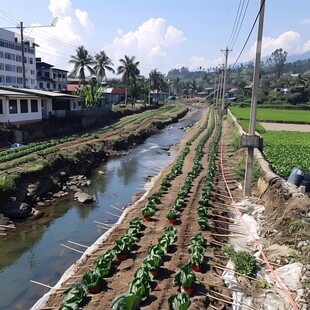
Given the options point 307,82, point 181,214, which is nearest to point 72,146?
point 181,214

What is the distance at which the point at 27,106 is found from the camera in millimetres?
34062

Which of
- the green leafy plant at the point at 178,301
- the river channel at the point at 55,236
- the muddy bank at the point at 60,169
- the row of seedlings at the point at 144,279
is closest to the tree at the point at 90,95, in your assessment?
the muddy bank at the point at 60,169

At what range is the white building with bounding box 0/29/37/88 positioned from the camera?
67000mm

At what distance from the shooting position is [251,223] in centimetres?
1423

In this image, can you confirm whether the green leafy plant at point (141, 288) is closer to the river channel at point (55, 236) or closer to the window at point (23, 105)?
the river channel at point (55, 236)

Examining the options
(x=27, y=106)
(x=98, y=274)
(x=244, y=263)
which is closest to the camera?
(x=98, y=274)

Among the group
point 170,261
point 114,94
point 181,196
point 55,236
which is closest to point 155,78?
point 114,94

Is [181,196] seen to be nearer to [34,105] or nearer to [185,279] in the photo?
[185,279]

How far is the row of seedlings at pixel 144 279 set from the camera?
25.1 ft

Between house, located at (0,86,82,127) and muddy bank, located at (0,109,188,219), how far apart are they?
693 centimetres

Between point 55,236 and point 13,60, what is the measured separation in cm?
6380

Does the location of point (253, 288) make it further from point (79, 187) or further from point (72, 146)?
point (72, 146)

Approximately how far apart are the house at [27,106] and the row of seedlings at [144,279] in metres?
23.7

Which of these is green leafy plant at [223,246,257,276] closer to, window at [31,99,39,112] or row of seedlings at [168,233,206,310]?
row of seedlings at [168,233,206,310]
